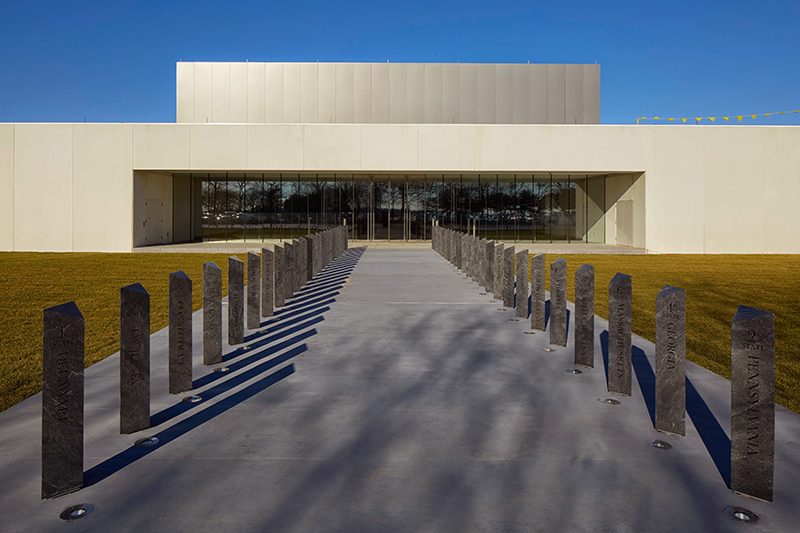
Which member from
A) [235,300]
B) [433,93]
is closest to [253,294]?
[235,300]

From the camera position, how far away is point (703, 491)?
11.8 ft

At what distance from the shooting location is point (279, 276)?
36.6ft

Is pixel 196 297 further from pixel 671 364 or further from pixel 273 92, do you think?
pixel 273 92

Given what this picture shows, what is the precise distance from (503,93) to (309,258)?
28.1m

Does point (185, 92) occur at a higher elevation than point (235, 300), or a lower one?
higher

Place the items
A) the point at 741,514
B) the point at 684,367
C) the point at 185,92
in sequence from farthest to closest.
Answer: the point at 185,92 < the point at 684,367 < the point at 741,514

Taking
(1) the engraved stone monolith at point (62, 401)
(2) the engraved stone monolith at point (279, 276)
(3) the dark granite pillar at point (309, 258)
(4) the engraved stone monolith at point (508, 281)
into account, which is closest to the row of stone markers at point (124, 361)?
(1) the engraved stone monolith at point (62, 401)

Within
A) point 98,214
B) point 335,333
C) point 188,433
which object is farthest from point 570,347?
point 98,214

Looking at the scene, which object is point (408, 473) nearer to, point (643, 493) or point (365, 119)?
point (643, 493)

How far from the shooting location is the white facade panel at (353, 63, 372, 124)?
3906 cm

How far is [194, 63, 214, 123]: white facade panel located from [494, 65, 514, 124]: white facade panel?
60.4ft

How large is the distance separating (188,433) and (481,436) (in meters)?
2.16

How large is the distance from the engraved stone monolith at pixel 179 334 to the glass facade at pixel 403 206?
28.6 metres

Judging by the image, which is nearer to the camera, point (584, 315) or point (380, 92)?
point (584, 315)
